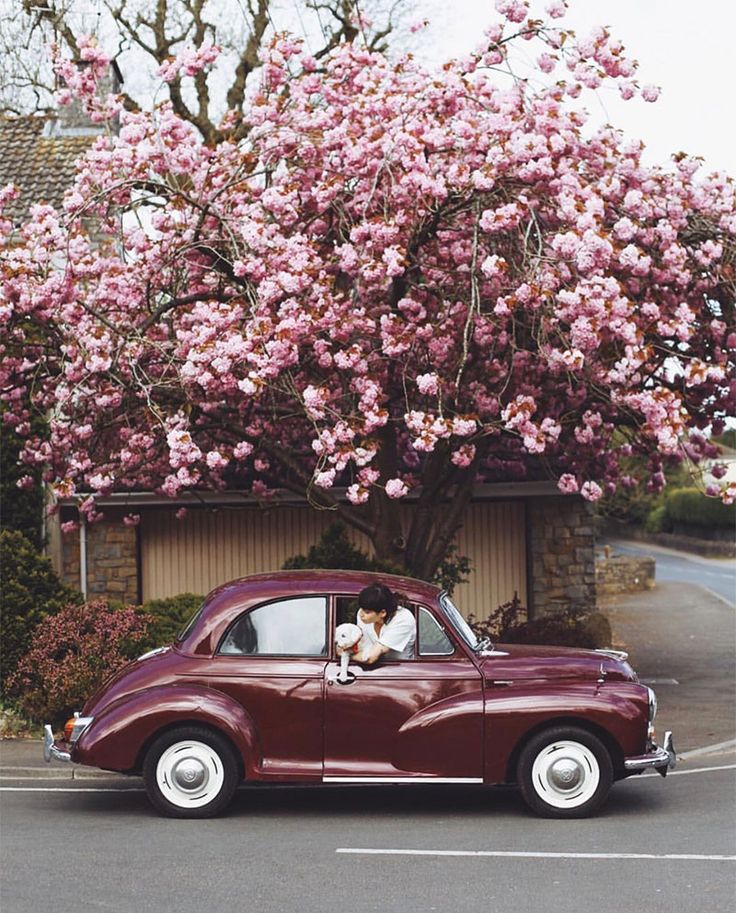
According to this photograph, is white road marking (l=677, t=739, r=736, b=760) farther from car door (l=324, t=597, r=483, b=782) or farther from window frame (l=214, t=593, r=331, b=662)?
window frame (l=214, t=593, r=331, b=662)

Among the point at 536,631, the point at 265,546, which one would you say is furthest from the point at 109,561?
the point at 536,631

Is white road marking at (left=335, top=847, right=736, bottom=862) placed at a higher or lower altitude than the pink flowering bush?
lower

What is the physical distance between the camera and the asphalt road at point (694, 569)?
35250 mm

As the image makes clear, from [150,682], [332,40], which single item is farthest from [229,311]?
[332,40]

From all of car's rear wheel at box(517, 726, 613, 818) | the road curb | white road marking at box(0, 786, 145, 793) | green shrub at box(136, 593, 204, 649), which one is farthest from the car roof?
green shrub at box(136, 593, 204, 649)

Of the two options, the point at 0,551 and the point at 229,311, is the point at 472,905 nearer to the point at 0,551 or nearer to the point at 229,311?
the point at 229,311

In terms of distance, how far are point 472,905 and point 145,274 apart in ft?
29.2

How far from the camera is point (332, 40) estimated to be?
31219mm

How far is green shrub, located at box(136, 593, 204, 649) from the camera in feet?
48.0

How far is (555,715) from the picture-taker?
31.9 feet

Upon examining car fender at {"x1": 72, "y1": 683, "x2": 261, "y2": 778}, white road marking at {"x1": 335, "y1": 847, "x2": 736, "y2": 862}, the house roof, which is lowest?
white road marking at {"x1": 335, "y1": 847, "x2": 736, "y2": 862}

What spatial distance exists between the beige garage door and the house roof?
5.76m

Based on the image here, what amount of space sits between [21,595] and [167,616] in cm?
156

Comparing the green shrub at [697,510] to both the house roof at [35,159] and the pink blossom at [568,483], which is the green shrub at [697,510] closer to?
the house roof at [35,159]
